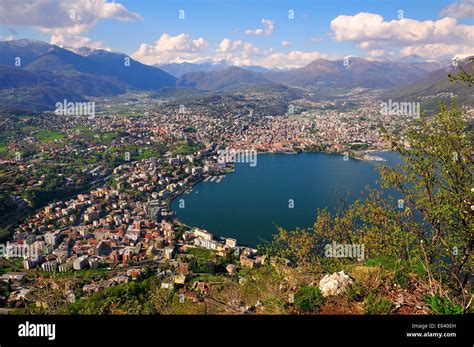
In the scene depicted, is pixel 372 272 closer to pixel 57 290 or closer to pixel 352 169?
pixel 57 290

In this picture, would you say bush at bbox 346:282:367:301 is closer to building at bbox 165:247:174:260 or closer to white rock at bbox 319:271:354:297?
white rock at bbox 319:271:354:297

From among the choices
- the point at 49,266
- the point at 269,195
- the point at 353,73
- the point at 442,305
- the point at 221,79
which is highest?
the point at 353,73

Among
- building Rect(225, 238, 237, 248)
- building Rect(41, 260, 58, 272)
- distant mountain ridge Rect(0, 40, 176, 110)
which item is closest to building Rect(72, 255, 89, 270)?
building Rect(41, 260, 58, 272)

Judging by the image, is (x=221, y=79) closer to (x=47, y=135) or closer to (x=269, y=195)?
(x=47, y=135)

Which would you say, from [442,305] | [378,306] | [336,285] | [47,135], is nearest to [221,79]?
[47,135]

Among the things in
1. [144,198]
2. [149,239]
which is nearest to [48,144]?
[144,198]
